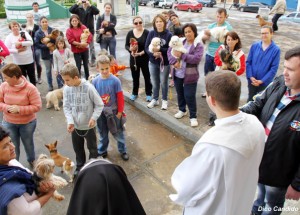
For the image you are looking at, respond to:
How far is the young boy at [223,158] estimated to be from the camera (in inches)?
68.9

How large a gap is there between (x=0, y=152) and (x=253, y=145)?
183cm

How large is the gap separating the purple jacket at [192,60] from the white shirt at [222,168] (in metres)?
2.97

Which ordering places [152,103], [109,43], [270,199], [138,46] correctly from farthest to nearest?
1. [109,43]
2. [152,103]
3. [138,46]
4. [270,199]

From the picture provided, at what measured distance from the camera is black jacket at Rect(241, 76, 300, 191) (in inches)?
94.1

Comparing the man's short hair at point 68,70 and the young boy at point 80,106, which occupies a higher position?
the man's short hair at point 68,70

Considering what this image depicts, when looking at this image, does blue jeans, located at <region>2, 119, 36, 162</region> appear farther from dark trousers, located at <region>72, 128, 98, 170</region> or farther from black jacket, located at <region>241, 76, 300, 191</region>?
black jacket, located at <region>241, 76, 300, 191</region>

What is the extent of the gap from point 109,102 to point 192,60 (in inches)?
67.2

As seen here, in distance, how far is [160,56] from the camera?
5.39 meters

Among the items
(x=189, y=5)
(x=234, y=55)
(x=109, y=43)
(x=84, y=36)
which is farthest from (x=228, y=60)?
(x=189, y=5)

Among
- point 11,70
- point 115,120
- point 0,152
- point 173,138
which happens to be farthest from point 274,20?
point 0,152

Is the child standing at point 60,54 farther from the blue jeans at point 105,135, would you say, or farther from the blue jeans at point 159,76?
the blue jeans at point 105,135

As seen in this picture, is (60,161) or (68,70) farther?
(60,161)

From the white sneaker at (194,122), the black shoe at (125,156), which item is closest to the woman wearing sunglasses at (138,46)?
the white sneaker at (194,122)

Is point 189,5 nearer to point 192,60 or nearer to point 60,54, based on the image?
point 60,54
